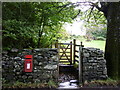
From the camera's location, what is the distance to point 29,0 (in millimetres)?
3867

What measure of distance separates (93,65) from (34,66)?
1.86 metres

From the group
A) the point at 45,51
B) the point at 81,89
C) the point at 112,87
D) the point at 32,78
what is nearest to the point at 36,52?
the point at 45,51

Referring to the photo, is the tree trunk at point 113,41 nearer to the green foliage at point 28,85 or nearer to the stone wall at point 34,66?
the stone wall at point 34,66

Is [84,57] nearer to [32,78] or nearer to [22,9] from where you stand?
[32,78]

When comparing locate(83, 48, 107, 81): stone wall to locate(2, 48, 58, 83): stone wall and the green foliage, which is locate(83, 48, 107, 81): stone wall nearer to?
locate(2, 48, 58, 83): stone wall

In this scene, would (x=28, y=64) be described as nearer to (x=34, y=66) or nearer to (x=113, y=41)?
(x=34, y=66)

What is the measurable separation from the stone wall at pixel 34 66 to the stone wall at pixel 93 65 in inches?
36.7

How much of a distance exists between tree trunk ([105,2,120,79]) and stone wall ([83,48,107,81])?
395mm

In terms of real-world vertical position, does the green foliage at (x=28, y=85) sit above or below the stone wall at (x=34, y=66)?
below

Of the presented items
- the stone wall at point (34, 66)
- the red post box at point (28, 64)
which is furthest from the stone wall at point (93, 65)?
the red post box at point (28, 64)

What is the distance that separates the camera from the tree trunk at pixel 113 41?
375cm

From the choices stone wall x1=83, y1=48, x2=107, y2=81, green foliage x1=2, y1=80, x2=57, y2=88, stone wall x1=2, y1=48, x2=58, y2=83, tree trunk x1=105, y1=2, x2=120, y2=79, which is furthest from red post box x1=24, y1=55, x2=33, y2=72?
tree trunk x1=105, y1=2, x2=120, y2=79

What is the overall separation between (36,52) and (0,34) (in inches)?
45.6

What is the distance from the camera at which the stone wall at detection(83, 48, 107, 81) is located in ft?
12.0
